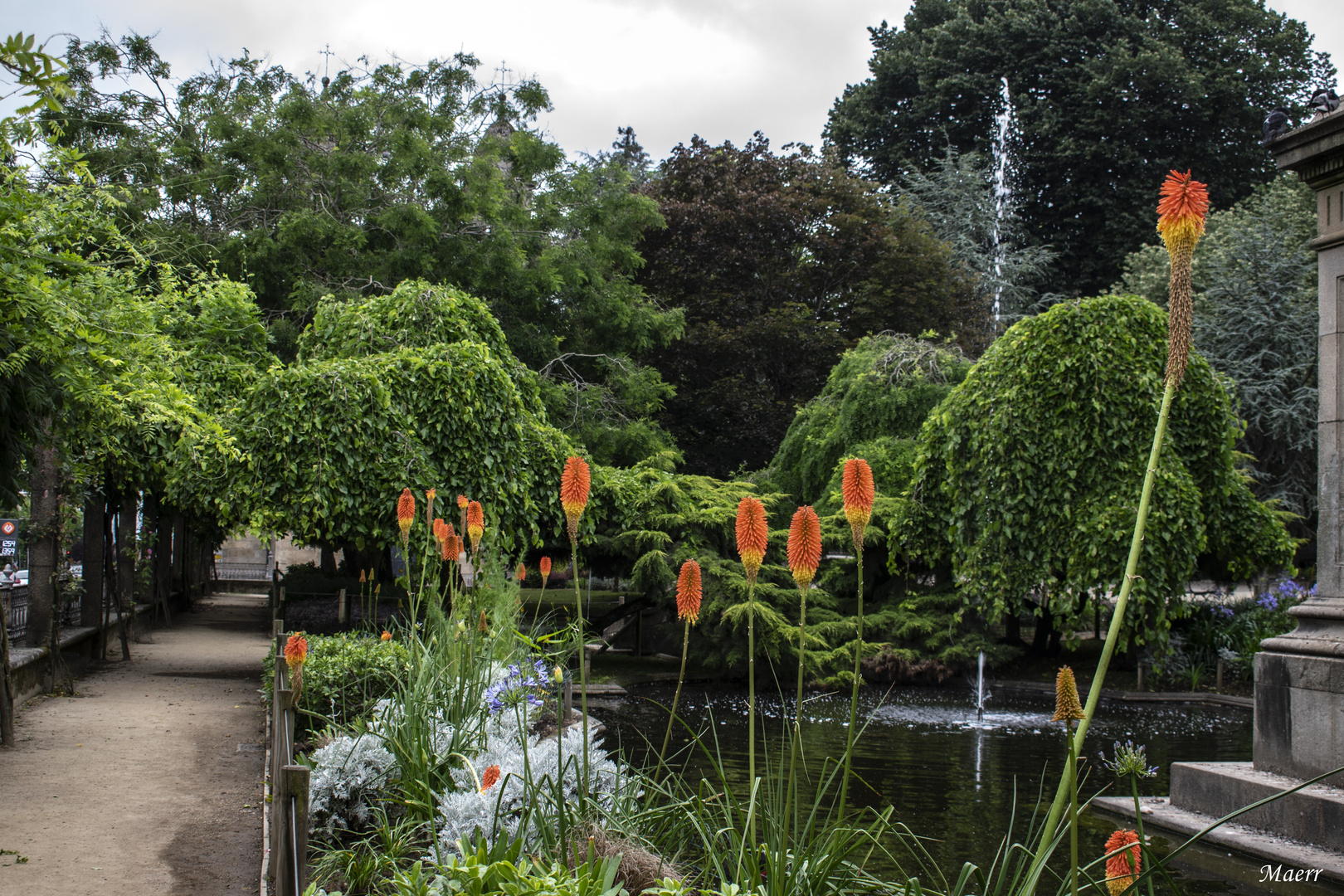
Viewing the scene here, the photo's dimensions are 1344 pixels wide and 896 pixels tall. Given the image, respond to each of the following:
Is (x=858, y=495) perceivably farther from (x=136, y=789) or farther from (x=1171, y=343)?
(x=136, y=789)

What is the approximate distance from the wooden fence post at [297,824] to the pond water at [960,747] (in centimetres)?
190

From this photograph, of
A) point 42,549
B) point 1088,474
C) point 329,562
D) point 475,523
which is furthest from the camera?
point 329,562

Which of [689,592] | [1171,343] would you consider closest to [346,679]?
[689,592]

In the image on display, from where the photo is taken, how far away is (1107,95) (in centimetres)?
2947

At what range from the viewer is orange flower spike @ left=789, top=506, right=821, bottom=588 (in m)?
2.12

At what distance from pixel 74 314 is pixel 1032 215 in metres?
31.5

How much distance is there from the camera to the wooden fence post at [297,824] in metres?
2.67

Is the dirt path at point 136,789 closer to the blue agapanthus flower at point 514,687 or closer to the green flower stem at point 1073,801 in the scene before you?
the blue agapanthus flower at point 514,687

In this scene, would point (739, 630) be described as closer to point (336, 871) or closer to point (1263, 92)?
point (336, 871)

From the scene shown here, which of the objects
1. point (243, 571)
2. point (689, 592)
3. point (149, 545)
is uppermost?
point (689, 592)

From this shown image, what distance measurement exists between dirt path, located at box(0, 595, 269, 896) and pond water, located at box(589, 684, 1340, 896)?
2.39m

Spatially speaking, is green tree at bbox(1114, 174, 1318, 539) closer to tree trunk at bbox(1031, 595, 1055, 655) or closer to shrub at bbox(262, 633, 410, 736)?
tree trunk at bbox(1031, 595, 1055, 655)

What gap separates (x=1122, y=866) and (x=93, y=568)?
585 inches

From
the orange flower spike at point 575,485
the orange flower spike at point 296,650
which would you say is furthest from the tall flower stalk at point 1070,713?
the orange flower spike at point 296,650
